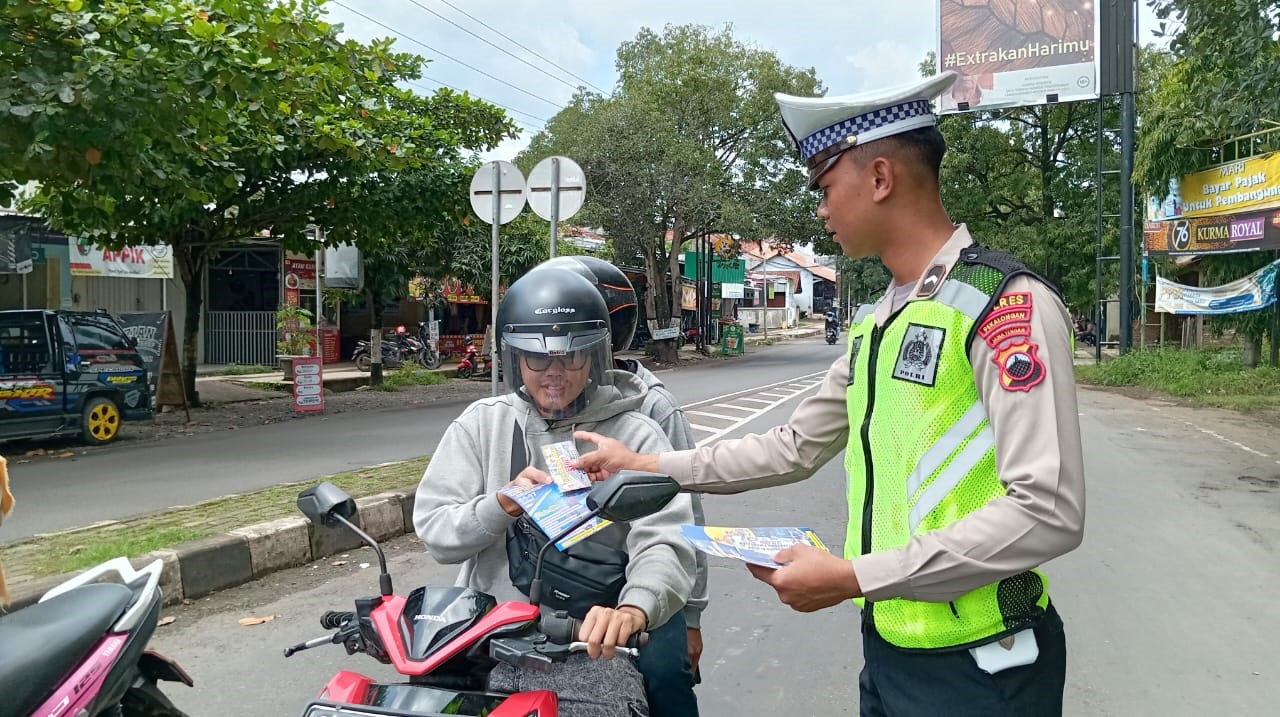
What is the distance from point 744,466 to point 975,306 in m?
0.73

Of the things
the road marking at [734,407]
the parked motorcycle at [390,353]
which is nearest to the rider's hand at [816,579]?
the road marking at [734,407]

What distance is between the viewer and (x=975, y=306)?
1534 millimetres

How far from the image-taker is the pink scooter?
5.99ft

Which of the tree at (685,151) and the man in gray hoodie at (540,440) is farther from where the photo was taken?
the tree at (685,151)

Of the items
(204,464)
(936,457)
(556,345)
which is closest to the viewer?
(936,457)

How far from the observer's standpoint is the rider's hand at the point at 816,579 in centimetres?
150

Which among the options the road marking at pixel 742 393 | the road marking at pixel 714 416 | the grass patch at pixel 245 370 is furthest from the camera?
the grass patch at pixel 245 370

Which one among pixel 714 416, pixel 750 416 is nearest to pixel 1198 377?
pixel 750 416

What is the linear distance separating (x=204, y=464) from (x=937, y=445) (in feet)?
28.8

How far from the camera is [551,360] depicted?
2.24 m

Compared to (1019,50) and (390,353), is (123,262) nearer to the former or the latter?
(390,353)

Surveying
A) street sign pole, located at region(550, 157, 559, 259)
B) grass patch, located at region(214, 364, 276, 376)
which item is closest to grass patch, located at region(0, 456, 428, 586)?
street sign pole, located at region(550, 157, 559, 259)

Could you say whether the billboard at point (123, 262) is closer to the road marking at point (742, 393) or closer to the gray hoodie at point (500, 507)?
the road marking at point (742, 393)

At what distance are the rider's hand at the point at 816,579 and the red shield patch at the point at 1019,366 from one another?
40 centimetres
